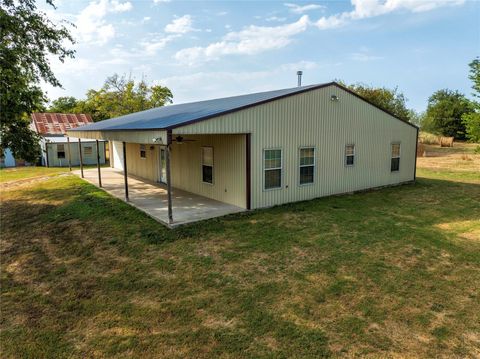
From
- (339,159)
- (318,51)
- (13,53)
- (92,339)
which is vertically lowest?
(92,339)

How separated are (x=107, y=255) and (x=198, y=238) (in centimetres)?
194

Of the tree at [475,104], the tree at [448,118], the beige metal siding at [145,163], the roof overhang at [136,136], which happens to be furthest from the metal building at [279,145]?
the tree at [448,118]

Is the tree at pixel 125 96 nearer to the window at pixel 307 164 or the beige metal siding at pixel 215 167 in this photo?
the beige metal siding at pixel 215 167

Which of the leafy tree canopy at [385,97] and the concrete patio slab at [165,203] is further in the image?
the leafy tree canopy at [385,97]

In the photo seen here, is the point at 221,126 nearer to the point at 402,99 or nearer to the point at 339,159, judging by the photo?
the point at 339,159

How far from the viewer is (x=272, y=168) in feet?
33.4

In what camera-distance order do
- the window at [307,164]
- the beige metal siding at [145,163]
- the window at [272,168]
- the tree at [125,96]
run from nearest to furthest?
the window at [272,168], the window at [307,164], the beige metal siding at [145,163], the tree at [125,96]

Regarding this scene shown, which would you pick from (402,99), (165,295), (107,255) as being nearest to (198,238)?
(107,255)

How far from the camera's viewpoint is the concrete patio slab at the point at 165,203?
29.5ft

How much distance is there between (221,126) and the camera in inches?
343

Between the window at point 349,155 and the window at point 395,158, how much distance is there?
2.71 metres

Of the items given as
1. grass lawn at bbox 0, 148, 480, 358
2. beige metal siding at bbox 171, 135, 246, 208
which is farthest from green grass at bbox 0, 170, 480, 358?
beige metal siding at bbox 171, 135, 246, 208

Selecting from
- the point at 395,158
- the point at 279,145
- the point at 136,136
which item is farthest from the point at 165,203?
the point at 395,158

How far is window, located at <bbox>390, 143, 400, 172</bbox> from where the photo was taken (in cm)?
1408
